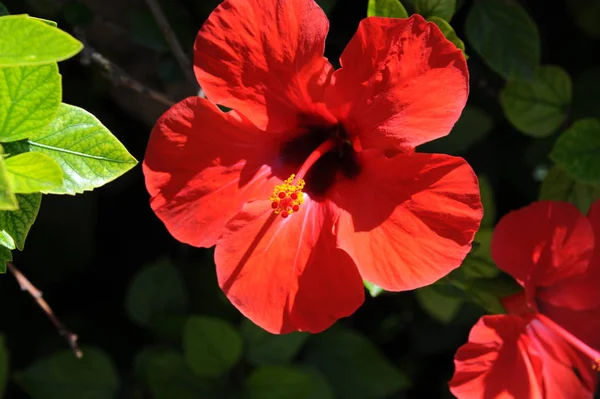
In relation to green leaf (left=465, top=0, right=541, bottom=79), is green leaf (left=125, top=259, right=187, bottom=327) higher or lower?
lower

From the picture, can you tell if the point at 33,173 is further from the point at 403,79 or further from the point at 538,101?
the point at 538,101

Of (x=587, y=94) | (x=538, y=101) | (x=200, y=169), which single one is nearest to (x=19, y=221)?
(x=200, y=169)

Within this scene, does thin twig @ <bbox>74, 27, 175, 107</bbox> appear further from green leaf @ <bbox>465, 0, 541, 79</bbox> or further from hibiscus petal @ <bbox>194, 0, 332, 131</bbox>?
green leaf @ <bbox>465, 0, 541, 79</bbox>

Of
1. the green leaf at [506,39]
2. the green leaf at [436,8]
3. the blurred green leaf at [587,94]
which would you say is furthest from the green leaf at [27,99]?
the blurred green leaf at [587,94]

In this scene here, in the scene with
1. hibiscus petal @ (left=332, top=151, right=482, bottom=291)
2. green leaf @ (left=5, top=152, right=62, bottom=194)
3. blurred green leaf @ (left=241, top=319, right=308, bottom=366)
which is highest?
green leaf @ (left=5, top=152, right=62, bottom=194)

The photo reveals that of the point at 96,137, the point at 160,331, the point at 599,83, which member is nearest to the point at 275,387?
the point at 160,331

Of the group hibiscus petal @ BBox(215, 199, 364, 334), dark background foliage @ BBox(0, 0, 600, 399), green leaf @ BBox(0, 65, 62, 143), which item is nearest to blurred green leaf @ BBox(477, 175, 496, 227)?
dark background foliage @ BBox(0, 0, 600, 399)
